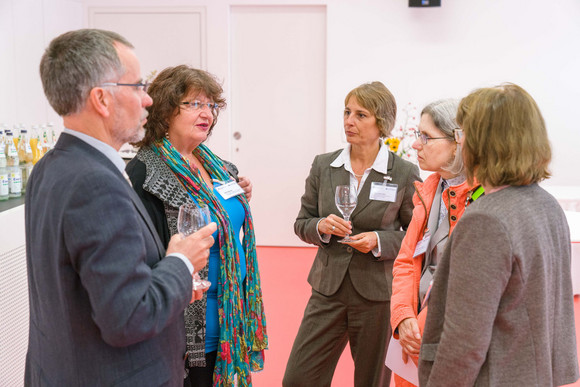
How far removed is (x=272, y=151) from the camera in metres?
6.18

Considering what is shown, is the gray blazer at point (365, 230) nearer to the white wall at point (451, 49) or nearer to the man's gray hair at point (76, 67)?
the man's gray hair at point (76, 67)

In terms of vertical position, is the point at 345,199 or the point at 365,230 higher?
the point at 345,199

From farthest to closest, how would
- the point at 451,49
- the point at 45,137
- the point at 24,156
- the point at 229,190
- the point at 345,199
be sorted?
the point at 451,49 → the point at 45,137 → the point at 24,156 → the point at 345,199 → the point at 229,190

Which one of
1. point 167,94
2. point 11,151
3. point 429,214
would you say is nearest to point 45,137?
point 11,151

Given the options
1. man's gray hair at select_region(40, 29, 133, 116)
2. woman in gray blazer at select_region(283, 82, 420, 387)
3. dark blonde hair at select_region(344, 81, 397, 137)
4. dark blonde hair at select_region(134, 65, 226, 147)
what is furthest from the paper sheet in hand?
man's gray hair at select_region(40, 29, 133, 116)

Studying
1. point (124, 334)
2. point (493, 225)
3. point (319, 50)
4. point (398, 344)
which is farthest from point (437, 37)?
point (124, 334)

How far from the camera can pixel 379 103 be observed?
8.25 ft

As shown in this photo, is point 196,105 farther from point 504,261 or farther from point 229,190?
point 504,261

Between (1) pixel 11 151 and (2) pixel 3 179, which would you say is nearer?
(2) pixel 3 179

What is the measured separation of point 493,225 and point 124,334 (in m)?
0.84

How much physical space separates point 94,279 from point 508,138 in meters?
0.98

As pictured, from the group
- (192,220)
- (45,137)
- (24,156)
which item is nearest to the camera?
(192,220)

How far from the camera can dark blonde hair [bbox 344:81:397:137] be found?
8.24ft

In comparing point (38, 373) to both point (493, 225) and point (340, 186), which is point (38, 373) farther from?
point (340, 186)
